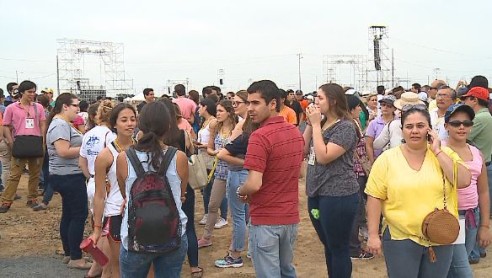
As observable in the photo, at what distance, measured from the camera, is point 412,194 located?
9.45ft

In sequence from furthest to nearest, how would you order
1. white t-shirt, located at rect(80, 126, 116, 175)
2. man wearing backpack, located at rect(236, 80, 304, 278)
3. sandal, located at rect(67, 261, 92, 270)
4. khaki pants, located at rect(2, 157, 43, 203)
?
khaki pants, located at rect(2, 157, 43, 203) < sandal, located at rect(67, 261, 92, 270) < white t-shirt, located at rect(80, 126, 116, 175) < man wearing backpack, located at rect(236, 80, 304, 278)

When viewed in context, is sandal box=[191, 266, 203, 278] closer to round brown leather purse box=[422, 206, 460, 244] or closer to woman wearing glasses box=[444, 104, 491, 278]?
woman wearing glasses box=[444, 104, 491, 278]

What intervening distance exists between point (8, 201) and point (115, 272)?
455cm

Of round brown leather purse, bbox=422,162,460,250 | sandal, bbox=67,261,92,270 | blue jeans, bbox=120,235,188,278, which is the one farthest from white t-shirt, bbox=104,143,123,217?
round brown leather purse, bbox=422,162,460,250

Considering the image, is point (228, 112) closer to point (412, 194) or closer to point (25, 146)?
point (412, 194)

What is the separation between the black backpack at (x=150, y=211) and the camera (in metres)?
2.74

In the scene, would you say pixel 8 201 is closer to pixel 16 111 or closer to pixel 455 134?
pixel 16 111

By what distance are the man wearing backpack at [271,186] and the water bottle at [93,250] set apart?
1.21 metres

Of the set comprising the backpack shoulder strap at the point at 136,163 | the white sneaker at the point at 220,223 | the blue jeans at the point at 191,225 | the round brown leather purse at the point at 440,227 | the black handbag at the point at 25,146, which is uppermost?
the backpack shoulder strap at the point at 136,163

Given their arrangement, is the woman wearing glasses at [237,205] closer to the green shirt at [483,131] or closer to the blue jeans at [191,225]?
the blue jeans at [191,225]

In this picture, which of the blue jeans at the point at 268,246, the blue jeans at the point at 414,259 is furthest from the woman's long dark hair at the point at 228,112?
the blue jeans at the point at 414,259

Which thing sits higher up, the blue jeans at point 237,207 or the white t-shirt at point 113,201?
the white t-shirt at point 113,201

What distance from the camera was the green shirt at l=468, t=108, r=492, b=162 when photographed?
4848mm

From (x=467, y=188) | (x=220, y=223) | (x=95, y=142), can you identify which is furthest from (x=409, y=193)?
(x=220, y=223)
